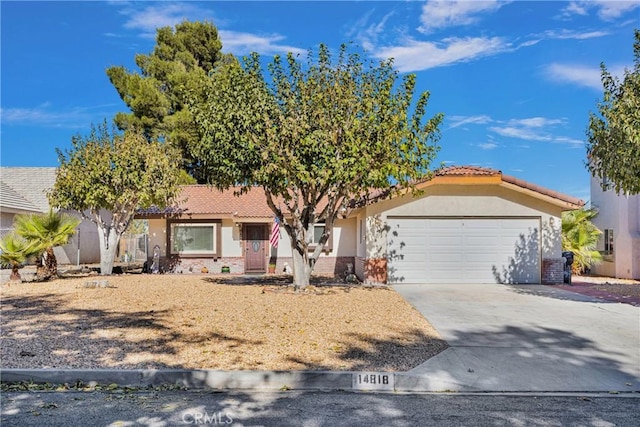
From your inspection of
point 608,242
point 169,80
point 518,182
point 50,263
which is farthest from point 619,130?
point 169,80

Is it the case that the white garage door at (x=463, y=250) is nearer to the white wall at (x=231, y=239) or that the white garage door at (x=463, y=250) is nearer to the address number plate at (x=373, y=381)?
the white wall at (x=231, y=239)

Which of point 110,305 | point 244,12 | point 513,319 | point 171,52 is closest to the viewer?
point 513,319

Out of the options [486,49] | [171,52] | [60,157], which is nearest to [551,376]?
[486,49]

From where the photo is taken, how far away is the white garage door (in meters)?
16.8

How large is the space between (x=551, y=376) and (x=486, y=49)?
11.3 meters

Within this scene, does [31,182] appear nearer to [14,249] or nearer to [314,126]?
[14,249]

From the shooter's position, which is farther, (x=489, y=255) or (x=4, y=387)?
(x=489, y=255)

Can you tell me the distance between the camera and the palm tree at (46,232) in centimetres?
1551

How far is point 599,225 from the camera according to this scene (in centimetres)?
2234

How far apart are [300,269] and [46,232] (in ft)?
27.0

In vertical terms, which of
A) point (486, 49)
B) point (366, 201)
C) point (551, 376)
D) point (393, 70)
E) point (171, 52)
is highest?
point (171, 52)

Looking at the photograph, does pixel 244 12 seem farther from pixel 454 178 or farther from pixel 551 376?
pixel 551 376

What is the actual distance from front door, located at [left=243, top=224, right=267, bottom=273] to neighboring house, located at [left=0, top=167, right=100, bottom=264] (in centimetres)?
849

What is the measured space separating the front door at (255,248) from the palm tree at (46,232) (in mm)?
7675
